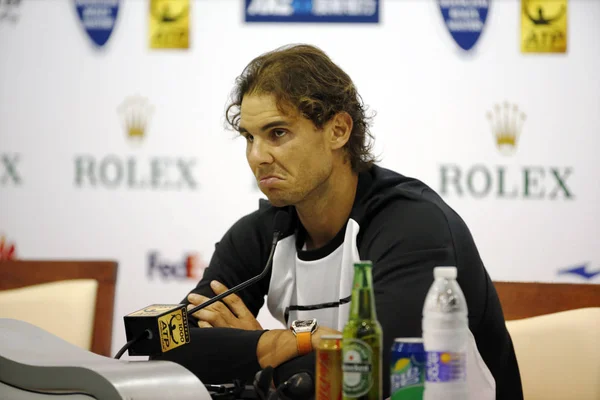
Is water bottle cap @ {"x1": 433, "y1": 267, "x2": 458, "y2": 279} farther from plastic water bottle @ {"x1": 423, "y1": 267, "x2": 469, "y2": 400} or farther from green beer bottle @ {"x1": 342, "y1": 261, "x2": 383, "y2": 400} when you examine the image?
green beer bottle @ {"x1": 342, "y1": 261, "x2": 383, "y2": 400}

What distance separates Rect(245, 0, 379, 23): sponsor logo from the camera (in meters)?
2.90

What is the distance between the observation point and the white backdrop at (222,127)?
281 cm

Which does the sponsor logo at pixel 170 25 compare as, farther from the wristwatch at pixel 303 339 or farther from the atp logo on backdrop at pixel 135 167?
the wristwatch at pixel 303 339

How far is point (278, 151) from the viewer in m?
1.96

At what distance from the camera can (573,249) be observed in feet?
9.11

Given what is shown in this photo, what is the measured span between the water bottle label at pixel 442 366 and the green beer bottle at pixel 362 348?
68 mm

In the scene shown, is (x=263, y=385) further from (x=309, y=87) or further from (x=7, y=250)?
(x=7, y=250)

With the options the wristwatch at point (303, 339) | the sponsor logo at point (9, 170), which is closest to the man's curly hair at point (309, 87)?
the wristwatch at point (303, 339)

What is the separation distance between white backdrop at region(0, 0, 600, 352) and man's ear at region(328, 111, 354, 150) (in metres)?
0.72

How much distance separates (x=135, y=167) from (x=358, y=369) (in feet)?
6.84

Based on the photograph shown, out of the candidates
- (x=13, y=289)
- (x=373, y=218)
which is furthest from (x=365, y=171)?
(x=13, y=289)

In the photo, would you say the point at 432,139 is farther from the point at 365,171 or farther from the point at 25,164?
the point at 25,164

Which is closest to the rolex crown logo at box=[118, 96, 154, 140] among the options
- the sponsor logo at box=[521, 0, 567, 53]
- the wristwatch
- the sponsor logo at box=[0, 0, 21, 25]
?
the sponsor logo at box=[0, 0, 21, 25]

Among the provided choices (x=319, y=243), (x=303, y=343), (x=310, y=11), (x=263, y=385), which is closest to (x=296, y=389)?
(x=263, y=385)
